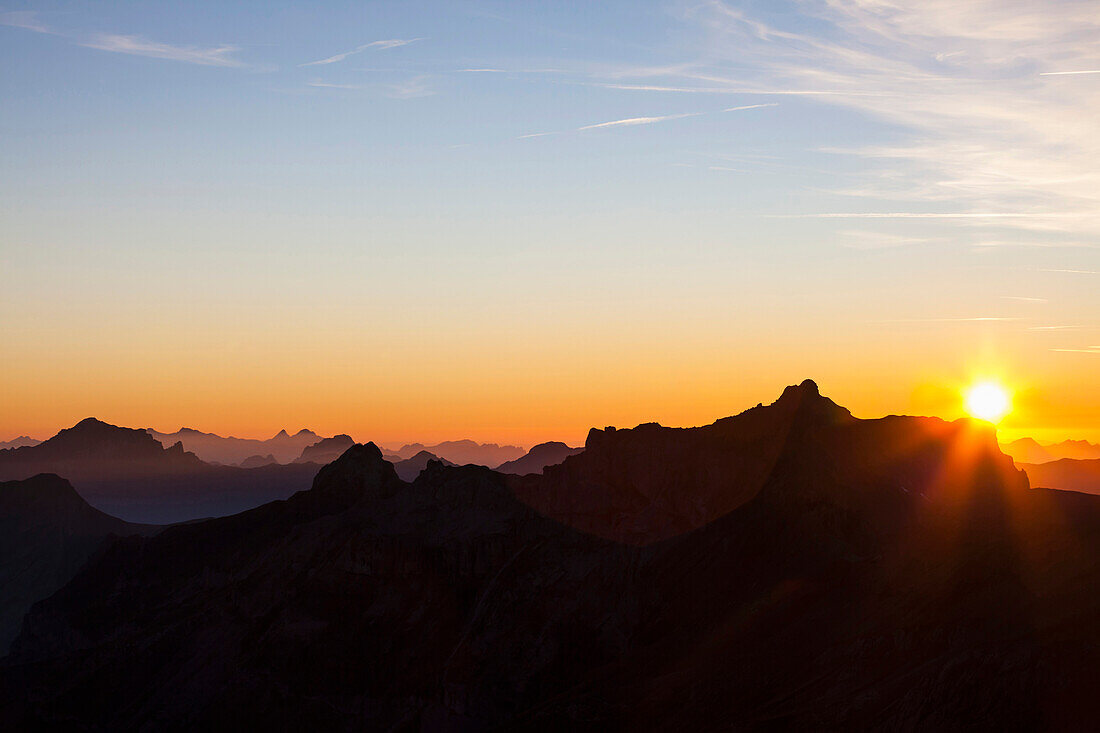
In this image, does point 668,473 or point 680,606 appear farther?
point 668,473

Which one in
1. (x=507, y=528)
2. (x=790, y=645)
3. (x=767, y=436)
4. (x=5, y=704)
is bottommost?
(x=5, y=704)

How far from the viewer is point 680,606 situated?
150250 mm

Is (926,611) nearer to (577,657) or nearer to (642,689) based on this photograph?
(642,689)

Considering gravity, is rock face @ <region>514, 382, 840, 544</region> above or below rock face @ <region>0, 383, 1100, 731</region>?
above

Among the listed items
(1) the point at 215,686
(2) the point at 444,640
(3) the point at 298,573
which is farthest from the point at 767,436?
(1) the point at 215,686

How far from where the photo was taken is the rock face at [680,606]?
115 meters

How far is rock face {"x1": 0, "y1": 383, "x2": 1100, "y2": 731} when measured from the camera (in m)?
115

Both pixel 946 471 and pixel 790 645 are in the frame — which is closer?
Result: pixel 790 645

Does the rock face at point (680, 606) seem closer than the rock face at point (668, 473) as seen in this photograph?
Yes

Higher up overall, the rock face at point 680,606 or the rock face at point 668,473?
the rock face at point 668,473

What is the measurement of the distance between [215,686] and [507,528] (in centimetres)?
5062

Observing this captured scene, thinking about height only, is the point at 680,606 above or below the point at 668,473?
below

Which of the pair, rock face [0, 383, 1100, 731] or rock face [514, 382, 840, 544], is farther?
rock face [514, 382, 840, 544]

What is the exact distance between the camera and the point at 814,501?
14950 centimetres
